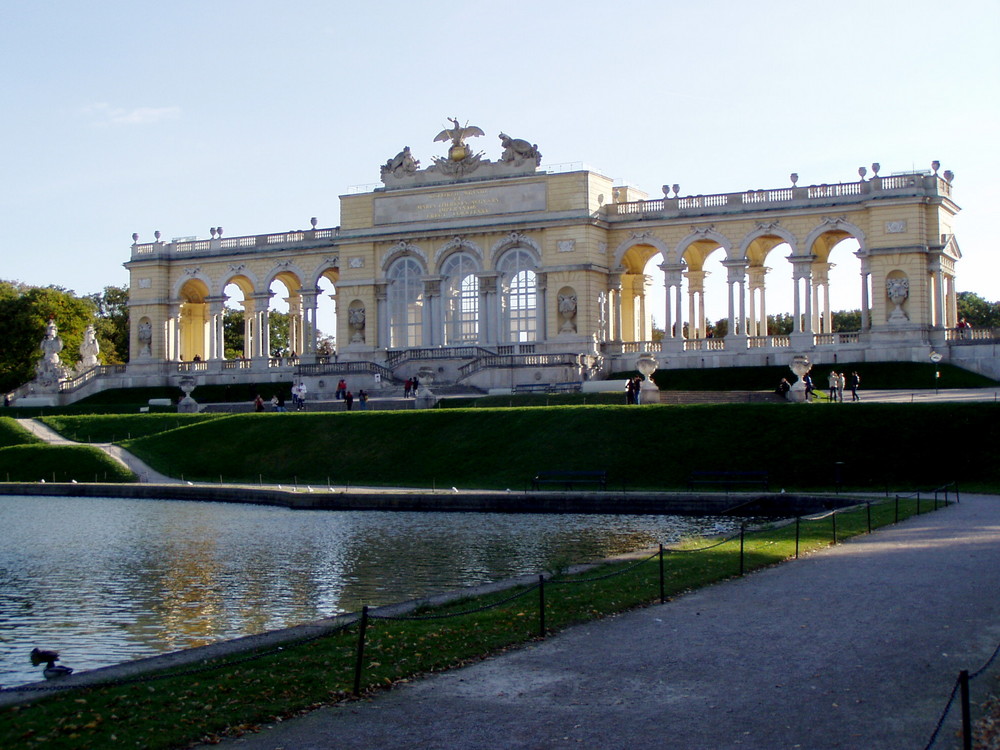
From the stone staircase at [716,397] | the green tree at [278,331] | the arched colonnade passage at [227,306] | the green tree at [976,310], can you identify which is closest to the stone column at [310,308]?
the arched colonnade passage at [227,306]

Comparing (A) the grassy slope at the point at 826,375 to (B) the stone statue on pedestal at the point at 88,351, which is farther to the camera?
(B) the stone statue on pedestal at the point at 88,351

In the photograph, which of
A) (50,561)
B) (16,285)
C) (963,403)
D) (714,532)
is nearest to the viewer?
(50,561)

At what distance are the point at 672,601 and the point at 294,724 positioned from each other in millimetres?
6938

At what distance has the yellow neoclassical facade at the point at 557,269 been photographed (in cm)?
6159

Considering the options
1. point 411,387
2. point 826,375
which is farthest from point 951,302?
point 411,387

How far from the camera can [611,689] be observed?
39.9 ft

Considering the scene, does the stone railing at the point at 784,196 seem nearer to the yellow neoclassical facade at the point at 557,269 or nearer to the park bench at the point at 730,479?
the yellow neoclassical facade at the point at 557,269

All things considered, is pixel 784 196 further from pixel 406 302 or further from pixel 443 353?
pixel 406 302

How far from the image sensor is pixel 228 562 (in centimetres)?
2480

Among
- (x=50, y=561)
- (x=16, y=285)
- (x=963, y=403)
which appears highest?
(x=16, y=285)

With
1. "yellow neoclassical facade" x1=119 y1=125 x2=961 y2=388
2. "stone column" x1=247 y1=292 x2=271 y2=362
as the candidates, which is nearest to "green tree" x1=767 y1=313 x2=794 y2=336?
"yellow neoclassical facade" x1=119 y1=125 x2=961 y2=388

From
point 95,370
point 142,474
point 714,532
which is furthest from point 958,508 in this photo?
point 95,370

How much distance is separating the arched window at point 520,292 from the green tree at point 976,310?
53.5 m

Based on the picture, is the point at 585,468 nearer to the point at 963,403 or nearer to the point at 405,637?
the point at 963,403
